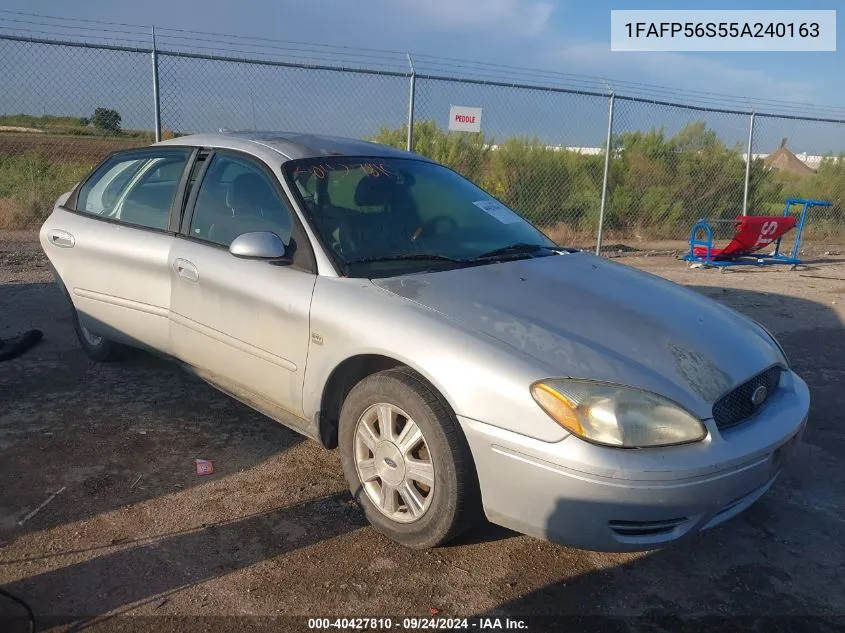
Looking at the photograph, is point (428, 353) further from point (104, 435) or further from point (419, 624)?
point (104, 435)

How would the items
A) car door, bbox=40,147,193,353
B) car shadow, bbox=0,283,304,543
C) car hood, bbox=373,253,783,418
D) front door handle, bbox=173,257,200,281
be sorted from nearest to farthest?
car hood, bbox=373,253,783,418 < car shadow, bbox=0,283,304,543 < front door handle, bbox=173,257,200,281 < car door, bbox=40,147,193,353

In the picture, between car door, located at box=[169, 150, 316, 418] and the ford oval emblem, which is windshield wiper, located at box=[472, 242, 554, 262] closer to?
car door, located at box=[169, 150, 316, 418]

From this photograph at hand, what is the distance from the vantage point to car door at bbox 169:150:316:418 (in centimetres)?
331

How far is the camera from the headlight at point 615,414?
2.45 meters

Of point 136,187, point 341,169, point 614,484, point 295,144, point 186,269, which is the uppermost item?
A: point 295,144

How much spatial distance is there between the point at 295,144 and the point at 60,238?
1865 mm

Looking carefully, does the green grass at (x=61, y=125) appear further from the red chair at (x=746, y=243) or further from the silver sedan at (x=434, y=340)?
the red chair at (x=746, y=243)

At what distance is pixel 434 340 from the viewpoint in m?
2.73

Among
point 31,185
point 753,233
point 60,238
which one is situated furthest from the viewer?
point 31,185

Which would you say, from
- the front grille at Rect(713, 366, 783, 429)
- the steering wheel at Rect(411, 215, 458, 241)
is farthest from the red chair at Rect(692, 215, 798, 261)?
the front grille at Rect(713, 366, 783, 429)

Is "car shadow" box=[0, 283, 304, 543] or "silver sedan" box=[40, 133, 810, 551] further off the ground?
"silver sedan" box=[40, 133, 810, 551]

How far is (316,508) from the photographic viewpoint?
10.6 ft

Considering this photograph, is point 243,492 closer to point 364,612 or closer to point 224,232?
point 364,612

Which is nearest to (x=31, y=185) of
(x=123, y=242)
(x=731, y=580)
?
(x=123, y=242)
